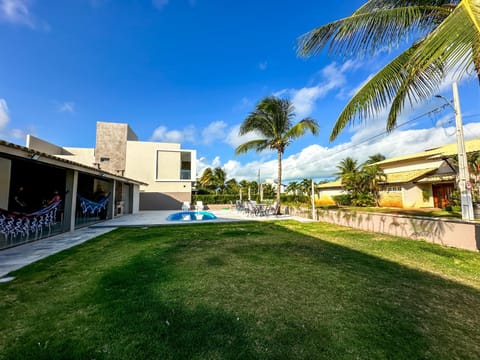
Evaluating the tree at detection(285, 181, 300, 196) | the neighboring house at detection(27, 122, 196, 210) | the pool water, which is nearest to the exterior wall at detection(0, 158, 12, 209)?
the pool water

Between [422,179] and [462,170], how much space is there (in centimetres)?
1416

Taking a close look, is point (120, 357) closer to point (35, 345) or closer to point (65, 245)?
point (35, 345)

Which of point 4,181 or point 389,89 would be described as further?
point 4,181

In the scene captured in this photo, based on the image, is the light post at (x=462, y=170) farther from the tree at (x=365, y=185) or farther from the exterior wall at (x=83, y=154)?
the exterior wall at (x=83, y=154)

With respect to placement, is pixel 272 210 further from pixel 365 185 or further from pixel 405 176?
pixel 405 176

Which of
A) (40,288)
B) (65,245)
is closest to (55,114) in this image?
(65,245)

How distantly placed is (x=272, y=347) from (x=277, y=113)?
12404mm

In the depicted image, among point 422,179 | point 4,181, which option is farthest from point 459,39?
point 422,179

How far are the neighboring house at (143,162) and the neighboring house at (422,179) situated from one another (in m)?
20.7

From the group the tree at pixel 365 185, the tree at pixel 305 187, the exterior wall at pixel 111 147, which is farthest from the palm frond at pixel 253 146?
the tree at pixel 305 187

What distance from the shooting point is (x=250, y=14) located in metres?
10.3

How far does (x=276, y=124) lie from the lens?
41.9 feet

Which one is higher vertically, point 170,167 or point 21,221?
point 170,167

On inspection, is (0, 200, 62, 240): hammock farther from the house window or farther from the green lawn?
the house window
